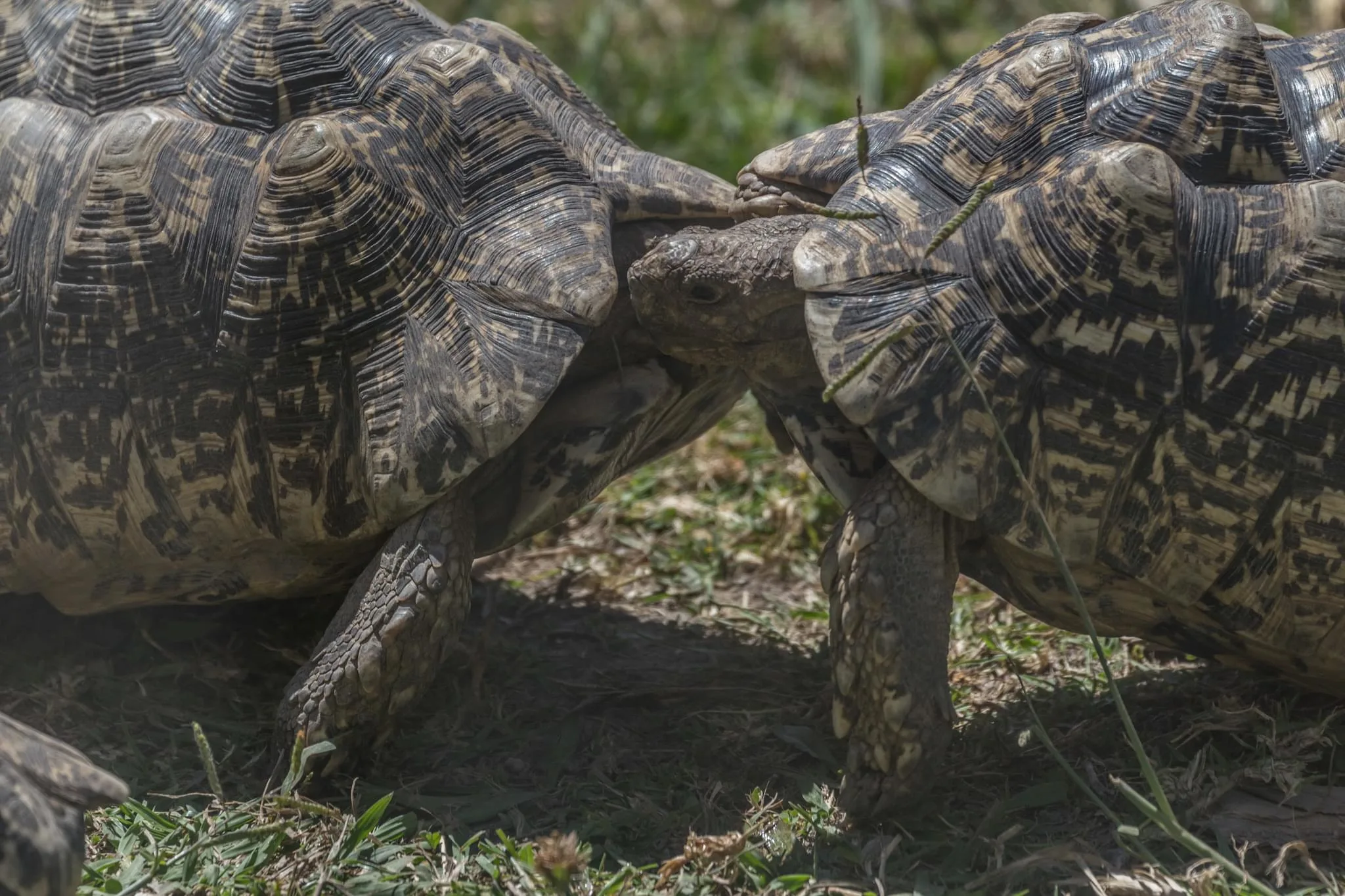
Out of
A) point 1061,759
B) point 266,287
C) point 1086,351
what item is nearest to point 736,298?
point 1086,351

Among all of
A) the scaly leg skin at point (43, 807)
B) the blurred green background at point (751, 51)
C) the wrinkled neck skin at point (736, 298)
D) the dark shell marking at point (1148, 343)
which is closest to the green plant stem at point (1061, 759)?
the dark shell marking at point (1148, 343)

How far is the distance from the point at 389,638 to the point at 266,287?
0.89m

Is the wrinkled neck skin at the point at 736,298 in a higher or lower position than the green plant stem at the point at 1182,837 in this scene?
higher

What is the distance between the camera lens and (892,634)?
3334 millimetres

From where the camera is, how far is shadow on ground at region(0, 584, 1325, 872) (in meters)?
3.52

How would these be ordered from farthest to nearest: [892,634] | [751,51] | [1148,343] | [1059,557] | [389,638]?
[751,51], [389,638], [892,634], [1148,343], [1059,557]

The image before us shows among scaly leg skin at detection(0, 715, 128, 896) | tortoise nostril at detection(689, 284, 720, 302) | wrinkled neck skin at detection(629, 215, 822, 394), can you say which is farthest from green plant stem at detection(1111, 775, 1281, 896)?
scaly leg skin at detection(0, 715, 128, 896)

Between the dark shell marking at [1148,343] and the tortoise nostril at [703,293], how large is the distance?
0.99 feet

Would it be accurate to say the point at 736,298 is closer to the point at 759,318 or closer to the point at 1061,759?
the point at 759,318

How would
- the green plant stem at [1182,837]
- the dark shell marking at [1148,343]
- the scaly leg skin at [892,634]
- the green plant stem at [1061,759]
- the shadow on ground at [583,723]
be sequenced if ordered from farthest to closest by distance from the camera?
the shadow on ground at [583,723] < the scaly leg skin at [892,634] < the dark shell marking at [1148,343] < the green plant stem at [1061,759] < the green plant stem at [1182,837]

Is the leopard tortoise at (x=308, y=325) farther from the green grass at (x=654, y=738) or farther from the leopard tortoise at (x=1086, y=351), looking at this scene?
the leopard tortoise at (x=1086, y=351)

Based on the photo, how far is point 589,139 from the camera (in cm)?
404

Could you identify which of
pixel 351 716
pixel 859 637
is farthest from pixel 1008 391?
pixel 351 716

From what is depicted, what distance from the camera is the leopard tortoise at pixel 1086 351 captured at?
3.23m
